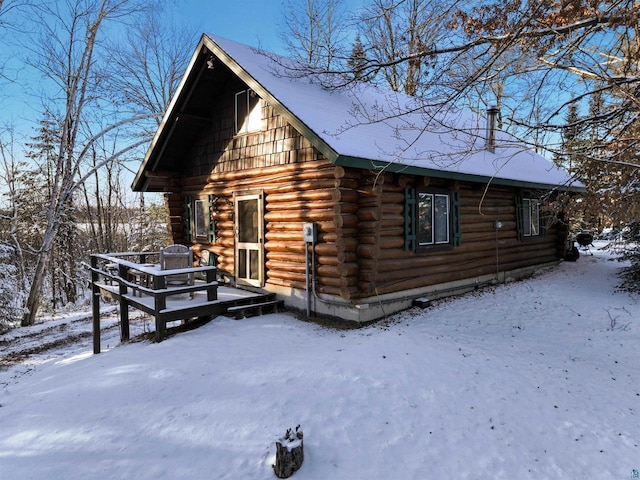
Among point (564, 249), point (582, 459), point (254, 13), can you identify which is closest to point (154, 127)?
point (254, 13)

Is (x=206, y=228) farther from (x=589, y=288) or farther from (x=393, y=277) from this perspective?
(x=589, y=288)

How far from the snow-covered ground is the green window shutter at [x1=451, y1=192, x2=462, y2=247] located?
2873 mm

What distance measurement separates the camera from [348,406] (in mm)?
4488

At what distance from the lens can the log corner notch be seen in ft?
11.4

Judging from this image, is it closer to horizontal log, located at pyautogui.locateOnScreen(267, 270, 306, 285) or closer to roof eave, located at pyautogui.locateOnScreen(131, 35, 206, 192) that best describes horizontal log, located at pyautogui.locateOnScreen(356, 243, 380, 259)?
horizontal log, located at pyautogui.locateOnScreen(267, 270, 306, 285)

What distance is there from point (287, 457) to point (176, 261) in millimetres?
6675

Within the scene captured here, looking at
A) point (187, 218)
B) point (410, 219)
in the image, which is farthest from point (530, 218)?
point (187, 218)

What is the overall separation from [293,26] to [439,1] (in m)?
18.9

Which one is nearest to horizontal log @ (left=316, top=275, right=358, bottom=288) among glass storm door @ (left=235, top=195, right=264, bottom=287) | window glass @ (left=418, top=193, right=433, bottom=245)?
glass storm door @ (left=235, top=195, right=264, bottom=287)

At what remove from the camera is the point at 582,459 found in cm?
374

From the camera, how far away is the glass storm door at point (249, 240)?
9547mm

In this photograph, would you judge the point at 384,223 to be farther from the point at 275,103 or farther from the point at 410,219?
the point at 275,103

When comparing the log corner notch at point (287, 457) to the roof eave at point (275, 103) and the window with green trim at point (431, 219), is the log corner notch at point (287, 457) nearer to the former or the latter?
the roof eave at point (275, 103)

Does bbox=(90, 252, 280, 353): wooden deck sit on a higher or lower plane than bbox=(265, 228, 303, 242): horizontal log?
lower
